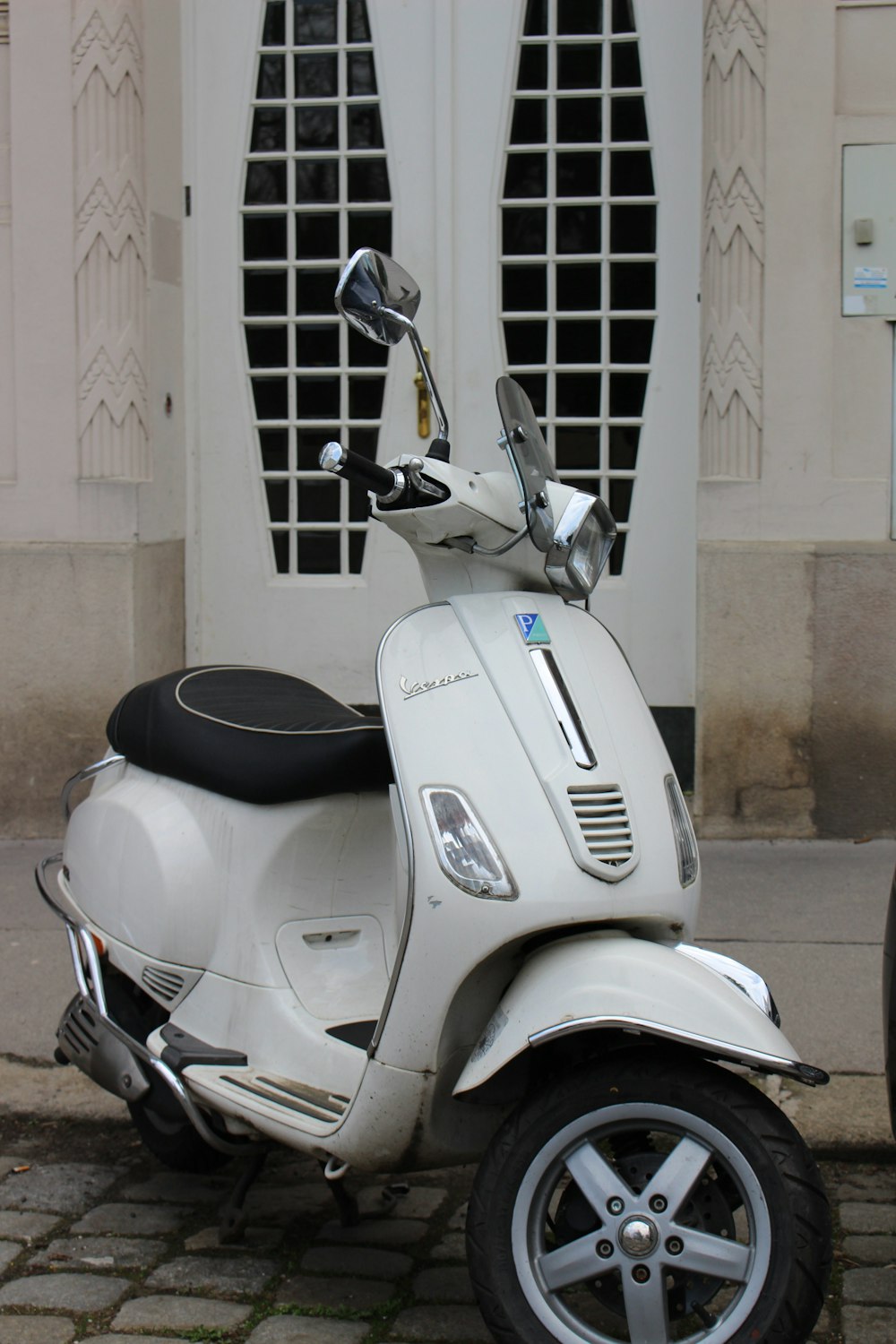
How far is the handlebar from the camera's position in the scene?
2.85 meters

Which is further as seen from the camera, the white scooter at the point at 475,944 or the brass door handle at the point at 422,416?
the brass door handle at the point at 422,416

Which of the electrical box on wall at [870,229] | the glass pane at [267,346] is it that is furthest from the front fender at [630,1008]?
the glass pane at [267,346]

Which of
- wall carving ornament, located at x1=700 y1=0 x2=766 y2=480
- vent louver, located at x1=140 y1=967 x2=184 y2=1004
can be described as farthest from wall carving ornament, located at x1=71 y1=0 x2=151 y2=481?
vent louver, located at x1=140 y1=967 x2=184 y2=1004

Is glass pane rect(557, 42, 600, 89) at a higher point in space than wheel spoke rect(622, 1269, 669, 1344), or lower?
higher

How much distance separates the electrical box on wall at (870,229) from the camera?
238 inches

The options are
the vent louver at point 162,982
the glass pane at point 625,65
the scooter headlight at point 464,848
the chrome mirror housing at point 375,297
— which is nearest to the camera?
the scooter headlight at point 464,848

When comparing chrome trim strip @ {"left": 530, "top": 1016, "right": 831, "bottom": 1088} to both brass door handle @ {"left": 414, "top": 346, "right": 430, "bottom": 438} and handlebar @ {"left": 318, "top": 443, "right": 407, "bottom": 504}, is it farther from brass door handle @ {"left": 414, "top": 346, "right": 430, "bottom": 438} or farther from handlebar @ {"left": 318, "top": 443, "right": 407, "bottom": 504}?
brass door handle @ {"left": 414, "top": 346, "right": 430, "bottom": 438}

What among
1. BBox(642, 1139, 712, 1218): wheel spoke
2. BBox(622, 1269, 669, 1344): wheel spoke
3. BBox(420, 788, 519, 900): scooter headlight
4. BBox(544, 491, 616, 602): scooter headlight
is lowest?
BBox(622, 1269, 669, 1344): wheel spoke

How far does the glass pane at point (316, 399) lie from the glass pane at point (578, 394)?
96 centimetres

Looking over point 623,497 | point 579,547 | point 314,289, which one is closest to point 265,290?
point 314,289

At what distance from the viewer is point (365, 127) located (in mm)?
6660

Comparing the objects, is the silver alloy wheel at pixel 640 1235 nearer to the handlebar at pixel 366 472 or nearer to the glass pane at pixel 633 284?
the handlebar at pixel 366 472

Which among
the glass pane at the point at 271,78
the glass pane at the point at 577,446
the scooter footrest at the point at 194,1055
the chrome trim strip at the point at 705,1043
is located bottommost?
the scooter footrest at the point at 194,1055

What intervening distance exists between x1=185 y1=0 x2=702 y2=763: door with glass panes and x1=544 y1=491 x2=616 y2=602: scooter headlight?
366cm
